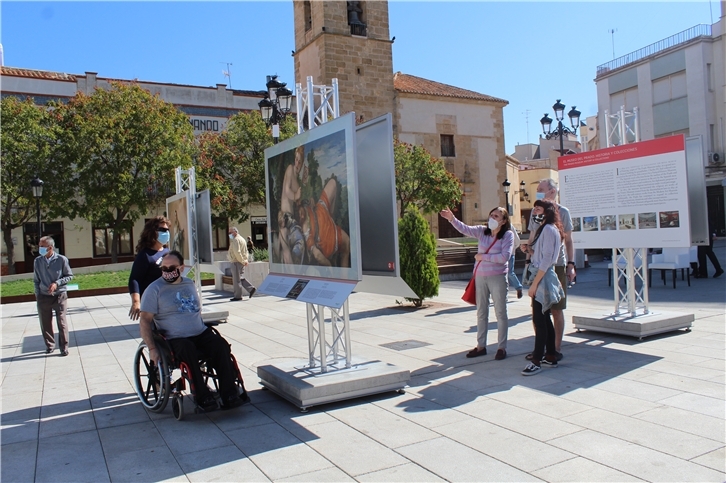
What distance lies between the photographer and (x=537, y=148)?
72.0m

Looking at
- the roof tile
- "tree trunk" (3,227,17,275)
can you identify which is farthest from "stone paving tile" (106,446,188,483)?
the roof tile

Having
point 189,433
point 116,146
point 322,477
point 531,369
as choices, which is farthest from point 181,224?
point 116,146

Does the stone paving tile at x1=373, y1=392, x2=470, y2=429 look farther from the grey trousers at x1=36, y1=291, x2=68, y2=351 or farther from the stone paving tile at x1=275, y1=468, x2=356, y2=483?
the grey trousers at x1=36, y1=291, x2=68, y2=351

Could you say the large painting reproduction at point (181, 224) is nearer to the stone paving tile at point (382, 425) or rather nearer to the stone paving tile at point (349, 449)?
the stone paving tile at point (382, 425)

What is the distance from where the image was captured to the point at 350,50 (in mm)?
35625

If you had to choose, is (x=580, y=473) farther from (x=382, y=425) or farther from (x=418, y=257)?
(x=418, y=257)

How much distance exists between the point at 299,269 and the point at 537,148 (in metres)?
70.4

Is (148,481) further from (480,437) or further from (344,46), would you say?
(344,46)

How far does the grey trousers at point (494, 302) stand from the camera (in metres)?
6.71

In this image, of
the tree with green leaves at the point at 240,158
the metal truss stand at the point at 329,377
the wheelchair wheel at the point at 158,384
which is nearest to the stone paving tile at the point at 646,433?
the metal truss stand at the point at 329,377

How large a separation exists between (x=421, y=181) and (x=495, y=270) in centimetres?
2565

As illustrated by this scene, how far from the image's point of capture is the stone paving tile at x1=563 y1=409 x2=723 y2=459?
155 inches

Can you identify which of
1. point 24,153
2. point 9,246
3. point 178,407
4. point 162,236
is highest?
point 24,153

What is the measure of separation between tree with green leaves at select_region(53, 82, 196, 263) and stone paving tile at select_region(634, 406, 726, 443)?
87.0ft
